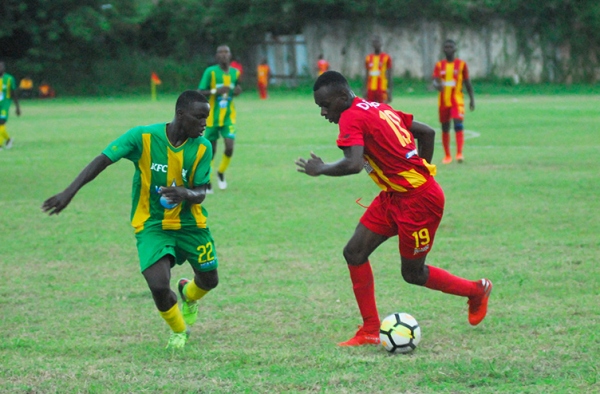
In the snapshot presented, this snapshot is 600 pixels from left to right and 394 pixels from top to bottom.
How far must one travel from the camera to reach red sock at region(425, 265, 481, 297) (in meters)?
5.91

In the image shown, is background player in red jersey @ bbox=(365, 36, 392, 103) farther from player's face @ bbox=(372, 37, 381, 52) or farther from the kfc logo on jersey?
the kfc logo on jersey

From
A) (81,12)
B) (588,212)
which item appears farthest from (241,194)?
(81,12)

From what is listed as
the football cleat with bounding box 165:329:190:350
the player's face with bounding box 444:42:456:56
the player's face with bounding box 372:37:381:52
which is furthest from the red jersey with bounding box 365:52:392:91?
the football cleat with bounding box 165:329:190:350

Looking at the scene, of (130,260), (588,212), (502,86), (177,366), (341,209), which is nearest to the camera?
(177,366)

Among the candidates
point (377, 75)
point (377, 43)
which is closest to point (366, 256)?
point (377, 43)

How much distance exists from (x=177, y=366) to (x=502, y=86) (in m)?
39.5

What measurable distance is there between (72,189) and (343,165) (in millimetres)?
1720

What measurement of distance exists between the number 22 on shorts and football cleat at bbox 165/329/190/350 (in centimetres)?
52

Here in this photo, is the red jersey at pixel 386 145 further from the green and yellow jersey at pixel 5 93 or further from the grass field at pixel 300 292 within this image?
the green and yellow jersey at pixel 5 93

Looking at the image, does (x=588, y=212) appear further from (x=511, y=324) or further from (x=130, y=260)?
(x=130, y=260)

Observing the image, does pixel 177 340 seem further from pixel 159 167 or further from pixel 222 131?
pixel 222 131

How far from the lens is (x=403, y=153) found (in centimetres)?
552

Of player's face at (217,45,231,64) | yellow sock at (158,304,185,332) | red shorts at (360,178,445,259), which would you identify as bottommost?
yellow sock at (158,304,185,332)

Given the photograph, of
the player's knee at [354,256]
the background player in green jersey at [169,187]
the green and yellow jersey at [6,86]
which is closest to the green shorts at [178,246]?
the background player in green jersey at [169,187]
